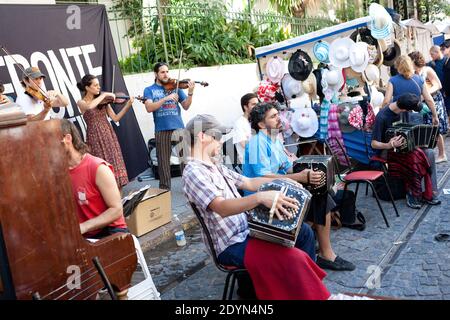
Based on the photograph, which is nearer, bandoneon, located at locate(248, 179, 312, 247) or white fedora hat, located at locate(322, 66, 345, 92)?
bandoneon, located at locate(248, 179, 312, 247)

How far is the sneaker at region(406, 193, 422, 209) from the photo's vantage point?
5.20m

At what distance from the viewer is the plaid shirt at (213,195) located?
2.73 meters

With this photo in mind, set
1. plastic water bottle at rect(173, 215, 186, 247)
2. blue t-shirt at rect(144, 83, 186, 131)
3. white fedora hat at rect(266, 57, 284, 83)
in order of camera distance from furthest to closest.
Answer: white fedora hat at rect(266, 57, 284, 83) < blue t-shirt at rect(144, 83, 186, 131) < plastic water bottle at rect(173, 215, 186, 247)

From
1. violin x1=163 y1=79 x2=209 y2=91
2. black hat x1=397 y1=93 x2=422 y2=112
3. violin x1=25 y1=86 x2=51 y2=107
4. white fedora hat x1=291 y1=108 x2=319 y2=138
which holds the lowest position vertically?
white fedora hat x1=291 y1=108 x2=319 y2=138

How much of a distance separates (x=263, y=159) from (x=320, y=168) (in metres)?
0.44

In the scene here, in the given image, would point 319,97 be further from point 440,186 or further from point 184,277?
point 184,277

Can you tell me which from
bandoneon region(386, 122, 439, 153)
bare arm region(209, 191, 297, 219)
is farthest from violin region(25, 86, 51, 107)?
bandoneon region(386, 122, 439, 153)

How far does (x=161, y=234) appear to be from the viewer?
4.82 meters

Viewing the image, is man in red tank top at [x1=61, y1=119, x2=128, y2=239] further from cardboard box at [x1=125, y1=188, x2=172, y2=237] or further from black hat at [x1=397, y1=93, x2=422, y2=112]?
black hat at [x1=397, y1=93, x2=422, y2=112]

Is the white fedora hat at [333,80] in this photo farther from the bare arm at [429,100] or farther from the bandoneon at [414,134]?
the bandoneon at [414,134]

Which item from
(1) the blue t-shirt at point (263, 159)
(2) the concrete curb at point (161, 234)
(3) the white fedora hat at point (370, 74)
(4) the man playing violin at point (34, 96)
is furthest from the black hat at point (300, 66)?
(4) the man playing violin at point (34, 96)

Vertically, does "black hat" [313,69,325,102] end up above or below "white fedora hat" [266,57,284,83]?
below

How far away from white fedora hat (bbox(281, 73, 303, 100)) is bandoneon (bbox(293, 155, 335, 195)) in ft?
10.0
